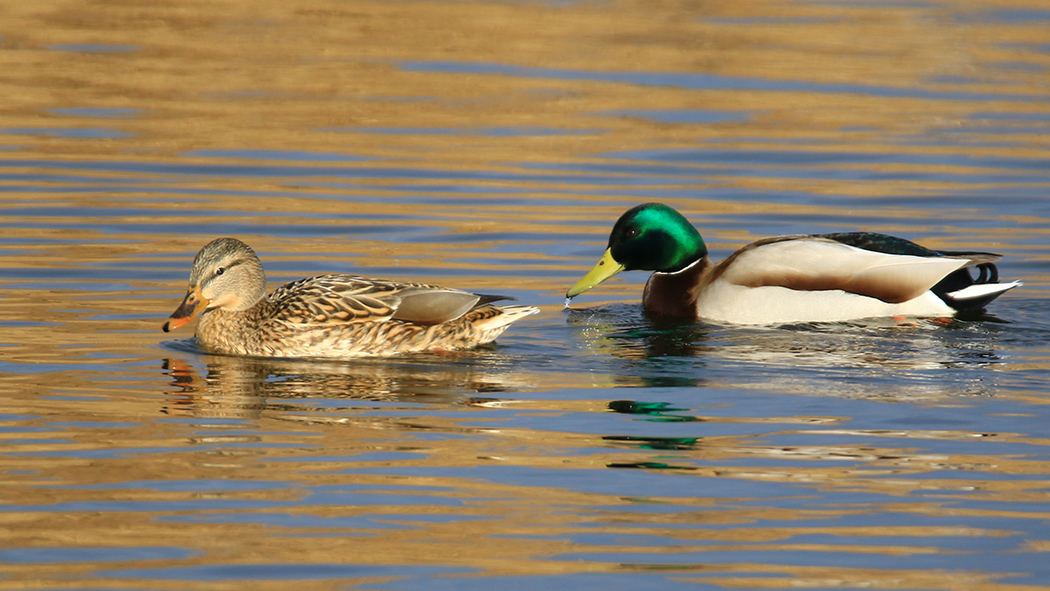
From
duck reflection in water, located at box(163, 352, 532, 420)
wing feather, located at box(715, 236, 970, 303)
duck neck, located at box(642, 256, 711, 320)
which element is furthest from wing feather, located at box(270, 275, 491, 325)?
wing feather, located at box(715, 236, 970, 303)

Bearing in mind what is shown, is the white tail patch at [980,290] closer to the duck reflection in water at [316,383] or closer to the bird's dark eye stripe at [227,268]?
the duck reflection in water at [316,383]

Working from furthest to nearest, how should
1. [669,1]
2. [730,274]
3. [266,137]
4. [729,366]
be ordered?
[669,1] → [266,137] → [730,274] → [729,366]

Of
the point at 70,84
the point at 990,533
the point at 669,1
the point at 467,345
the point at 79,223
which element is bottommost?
the point at 990,533

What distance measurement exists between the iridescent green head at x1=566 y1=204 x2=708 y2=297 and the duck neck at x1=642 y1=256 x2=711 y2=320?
93mm

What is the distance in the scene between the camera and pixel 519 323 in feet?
35.2

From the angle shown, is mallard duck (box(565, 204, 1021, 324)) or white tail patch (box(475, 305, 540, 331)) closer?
white tail patch (box(475, 305, 540, 331))

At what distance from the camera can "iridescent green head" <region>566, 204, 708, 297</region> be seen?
11.6 m

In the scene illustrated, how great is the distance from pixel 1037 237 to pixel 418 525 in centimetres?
891

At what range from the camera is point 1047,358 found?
945 cm

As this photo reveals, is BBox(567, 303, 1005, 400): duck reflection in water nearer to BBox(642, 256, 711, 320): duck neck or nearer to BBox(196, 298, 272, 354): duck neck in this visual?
BBox(642, 256, 711, 320): duck neck

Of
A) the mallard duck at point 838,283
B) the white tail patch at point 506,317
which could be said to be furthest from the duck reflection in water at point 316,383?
the mallard duck at point 838,283

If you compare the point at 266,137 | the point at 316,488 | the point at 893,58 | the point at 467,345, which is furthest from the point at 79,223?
the point at 893,58

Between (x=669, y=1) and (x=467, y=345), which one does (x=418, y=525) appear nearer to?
(x=467, y=345)

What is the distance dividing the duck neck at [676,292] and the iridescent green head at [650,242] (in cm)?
9
